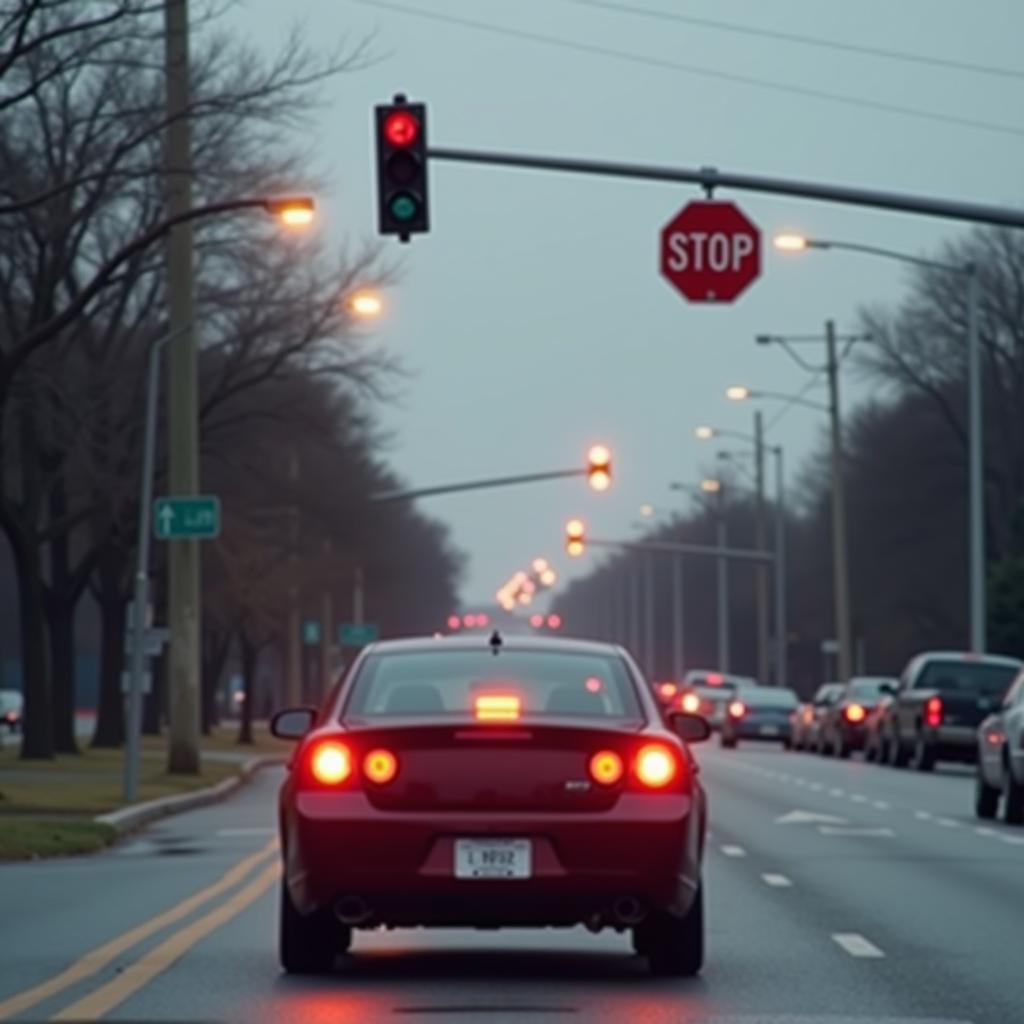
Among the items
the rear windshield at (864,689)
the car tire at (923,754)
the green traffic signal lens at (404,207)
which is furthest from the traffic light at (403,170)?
the rear windshield at (864,689)

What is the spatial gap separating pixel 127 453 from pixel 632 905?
3630 cm

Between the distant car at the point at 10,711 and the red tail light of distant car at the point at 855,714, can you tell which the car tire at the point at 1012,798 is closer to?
the red tail light of distant car at the point at 855,714

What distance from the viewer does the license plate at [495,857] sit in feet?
44.1

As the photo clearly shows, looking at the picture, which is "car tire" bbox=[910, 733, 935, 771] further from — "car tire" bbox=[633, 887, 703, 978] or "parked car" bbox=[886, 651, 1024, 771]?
"car tire" bbox=[633, 887, 703, 978]

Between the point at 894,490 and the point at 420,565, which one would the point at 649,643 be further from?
the point at 894,490

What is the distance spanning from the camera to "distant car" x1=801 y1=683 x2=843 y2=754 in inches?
2606

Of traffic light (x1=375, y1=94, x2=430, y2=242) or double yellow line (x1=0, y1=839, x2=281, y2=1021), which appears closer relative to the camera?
double yellow line (x1=0, y1=839, x2=281, y2=1021)

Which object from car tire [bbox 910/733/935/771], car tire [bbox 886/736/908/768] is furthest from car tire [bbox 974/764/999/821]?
car tire [bbox 886/736/908/768]

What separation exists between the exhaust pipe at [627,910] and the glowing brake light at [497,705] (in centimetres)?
100

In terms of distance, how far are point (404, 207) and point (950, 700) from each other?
2471 centimetres

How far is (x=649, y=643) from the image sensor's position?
156 meters

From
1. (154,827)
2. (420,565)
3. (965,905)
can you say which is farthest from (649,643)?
(965,905)

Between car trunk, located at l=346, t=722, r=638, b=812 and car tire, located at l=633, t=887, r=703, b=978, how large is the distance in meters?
0.90

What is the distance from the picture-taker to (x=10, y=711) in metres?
93.1
